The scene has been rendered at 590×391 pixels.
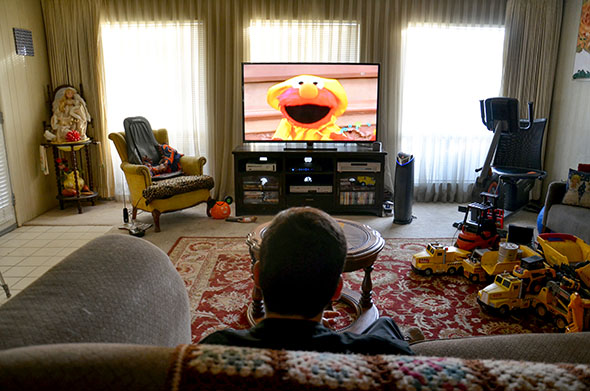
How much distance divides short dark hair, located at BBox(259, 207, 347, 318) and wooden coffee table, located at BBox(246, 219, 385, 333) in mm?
1306

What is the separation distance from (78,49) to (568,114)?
546cm

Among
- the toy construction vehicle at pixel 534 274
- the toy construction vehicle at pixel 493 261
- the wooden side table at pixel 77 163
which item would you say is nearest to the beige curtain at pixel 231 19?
the wooden side table at pixel 77 163

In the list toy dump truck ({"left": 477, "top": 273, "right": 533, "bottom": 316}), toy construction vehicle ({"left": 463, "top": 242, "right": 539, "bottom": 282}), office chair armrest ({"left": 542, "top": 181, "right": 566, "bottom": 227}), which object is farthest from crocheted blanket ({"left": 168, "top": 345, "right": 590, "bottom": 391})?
office chair armrest ({"left": 542, "top": 181, "right": 566, "bottom": 227})

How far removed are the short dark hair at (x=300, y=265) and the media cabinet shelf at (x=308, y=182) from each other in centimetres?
373

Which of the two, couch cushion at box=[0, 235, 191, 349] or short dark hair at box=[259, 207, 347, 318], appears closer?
couch cushion at box=[0, 235, 191, 349]

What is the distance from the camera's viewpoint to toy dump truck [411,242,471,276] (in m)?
3.22

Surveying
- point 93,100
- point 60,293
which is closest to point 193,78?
point 93,100

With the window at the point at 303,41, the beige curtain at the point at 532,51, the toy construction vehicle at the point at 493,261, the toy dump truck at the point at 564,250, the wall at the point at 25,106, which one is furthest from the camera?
the window at the point at 303,41

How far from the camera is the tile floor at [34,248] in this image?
3.29 m

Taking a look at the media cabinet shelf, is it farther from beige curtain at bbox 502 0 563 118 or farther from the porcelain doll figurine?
beige curtain at bbox 502 0 563 118

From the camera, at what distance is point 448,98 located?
17.2 feet

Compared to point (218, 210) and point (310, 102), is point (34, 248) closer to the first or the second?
point (218, 210)

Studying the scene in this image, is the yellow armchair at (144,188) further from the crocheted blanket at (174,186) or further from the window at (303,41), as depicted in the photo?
the window at (303,41)

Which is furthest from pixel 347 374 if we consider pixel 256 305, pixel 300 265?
pixel 256 305
